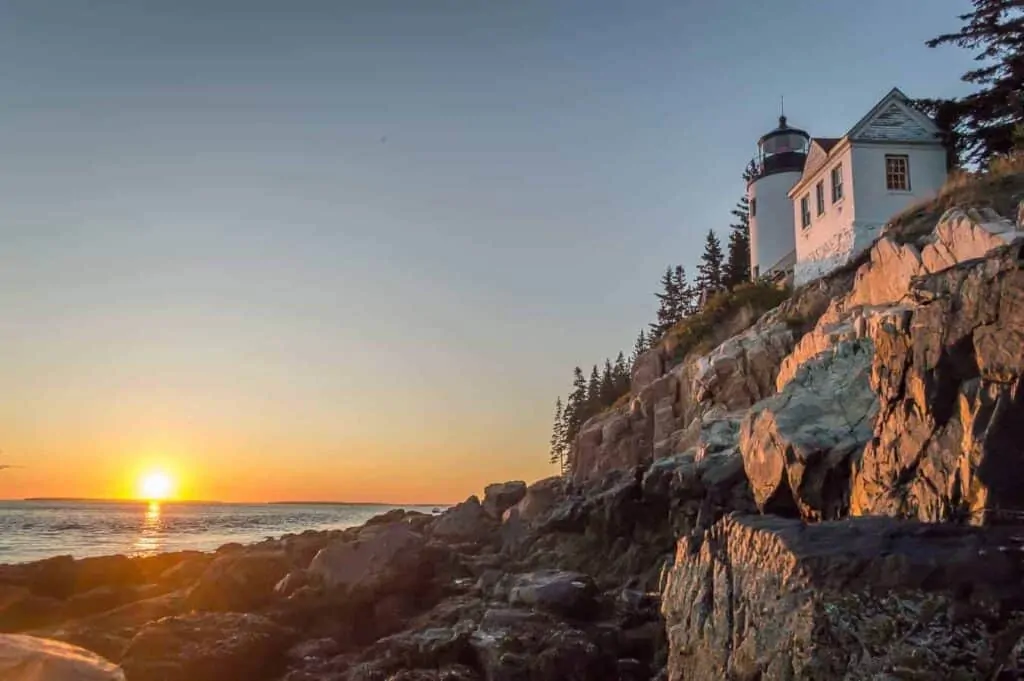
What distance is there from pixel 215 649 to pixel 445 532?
2137 centimetres

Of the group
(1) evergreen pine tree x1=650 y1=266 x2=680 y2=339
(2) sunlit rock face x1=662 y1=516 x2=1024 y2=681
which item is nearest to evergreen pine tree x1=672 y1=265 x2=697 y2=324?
(1) evergreen pine tree x1=650 y1=266 x2=680 y2=339

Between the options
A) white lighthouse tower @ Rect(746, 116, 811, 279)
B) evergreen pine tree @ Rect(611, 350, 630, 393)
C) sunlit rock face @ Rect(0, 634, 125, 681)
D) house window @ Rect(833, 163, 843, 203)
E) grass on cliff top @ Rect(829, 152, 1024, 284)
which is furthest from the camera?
evergreen pine tree @ Rect(611, 350, 630, 393)

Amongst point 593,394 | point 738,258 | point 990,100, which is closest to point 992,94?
point 990,100

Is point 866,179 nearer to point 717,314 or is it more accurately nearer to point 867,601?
point 717,314

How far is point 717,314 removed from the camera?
37062mm

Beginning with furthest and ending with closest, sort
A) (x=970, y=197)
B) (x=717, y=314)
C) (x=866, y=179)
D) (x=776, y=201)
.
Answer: (x=776, y=201)
(x=717, y=314)
(x=866, y=179)
(x=970, y=197)

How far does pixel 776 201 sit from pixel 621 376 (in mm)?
32798

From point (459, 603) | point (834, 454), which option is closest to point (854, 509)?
point (834, 454)

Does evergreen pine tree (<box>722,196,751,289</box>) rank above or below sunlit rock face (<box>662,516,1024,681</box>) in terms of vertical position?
above

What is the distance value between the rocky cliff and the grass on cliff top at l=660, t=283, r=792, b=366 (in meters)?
5.34

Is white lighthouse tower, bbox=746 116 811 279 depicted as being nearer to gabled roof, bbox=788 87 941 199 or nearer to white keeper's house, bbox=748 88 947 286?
white keeper's house, bbox=748 88 947 286

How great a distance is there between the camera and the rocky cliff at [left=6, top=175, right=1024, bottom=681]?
23.6 feet

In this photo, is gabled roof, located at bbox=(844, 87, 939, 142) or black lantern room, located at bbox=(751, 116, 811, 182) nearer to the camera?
gabled roof, located at bbox=(844, 87, 939, 142)

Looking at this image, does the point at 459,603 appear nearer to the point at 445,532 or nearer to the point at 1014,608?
the point at 1014,608
